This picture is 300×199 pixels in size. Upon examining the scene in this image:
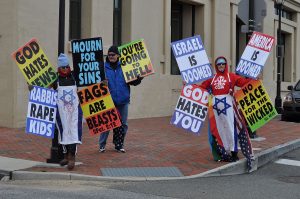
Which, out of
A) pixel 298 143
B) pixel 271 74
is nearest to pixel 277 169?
pixel 298 143

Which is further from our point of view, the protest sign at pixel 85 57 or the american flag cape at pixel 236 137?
the american flag cape at pixel 236 137

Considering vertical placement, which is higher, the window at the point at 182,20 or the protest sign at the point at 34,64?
the window at the point at 182,20

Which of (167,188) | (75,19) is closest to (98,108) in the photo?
(167,188)

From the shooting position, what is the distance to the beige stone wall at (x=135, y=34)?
12734 millimetres

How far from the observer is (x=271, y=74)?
25.2 meters

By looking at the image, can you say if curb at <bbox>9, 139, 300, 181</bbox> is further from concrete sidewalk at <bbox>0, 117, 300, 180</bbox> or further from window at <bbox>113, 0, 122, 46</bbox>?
window at <bbox>113, 0, 122, 46</bbox>

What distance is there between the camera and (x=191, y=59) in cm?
928

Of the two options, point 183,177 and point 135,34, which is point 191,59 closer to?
point 183,177

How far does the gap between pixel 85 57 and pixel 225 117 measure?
8.69 feet

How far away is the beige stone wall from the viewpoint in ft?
41.8

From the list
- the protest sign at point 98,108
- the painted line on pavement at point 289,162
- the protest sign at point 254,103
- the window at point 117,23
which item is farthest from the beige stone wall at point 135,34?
the painted line on pavement at point 289,162

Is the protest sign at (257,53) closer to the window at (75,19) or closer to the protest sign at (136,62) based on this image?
the protest sign at (136,62)

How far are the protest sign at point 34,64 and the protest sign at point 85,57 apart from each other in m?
0.49

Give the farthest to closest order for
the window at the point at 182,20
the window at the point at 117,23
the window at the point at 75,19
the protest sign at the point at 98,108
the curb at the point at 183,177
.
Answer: the window at the point at 182,20, the window at the point at 117,23, the window at the point at 75,19, the protest sign at the point at 98,108, the curb at the point at 183,177
